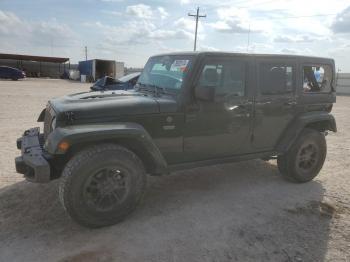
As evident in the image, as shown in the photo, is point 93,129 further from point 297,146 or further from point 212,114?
point 297,146

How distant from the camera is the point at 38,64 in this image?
4912 cm

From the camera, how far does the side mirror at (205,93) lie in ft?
13.4

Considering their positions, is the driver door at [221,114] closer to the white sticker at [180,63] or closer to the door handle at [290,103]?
the white sticker at [180,63]

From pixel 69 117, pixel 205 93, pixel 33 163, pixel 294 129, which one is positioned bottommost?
pixel 33 163

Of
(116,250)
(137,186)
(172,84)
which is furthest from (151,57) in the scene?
(116,250)

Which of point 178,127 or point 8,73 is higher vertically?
point 8,73

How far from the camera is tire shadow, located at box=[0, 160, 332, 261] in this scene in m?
3.47

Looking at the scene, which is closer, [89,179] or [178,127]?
[89,179]

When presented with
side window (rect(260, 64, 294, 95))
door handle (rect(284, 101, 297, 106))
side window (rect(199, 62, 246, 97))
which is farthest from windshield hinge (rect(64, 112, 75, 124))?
door handle (rect(284, 101, 297, 106))

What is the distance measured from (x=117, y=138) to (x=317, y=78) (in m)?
3.51

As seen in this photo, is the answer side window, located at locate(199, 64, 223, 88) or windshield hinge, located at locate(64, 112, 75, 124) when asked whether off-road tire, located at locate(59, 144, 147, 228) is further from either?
side window, located at locate(199, 64, 223, 88)

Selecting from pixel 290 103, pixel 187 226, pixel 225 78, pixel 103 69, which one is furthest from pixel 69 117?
pixel 103 69

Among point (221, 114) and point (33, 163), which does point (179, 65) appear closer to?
point (221, 114)

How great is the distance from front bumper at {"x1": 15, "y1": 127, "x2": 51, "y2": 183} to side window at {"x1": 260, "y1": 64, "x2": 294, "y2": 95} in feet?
9.96
